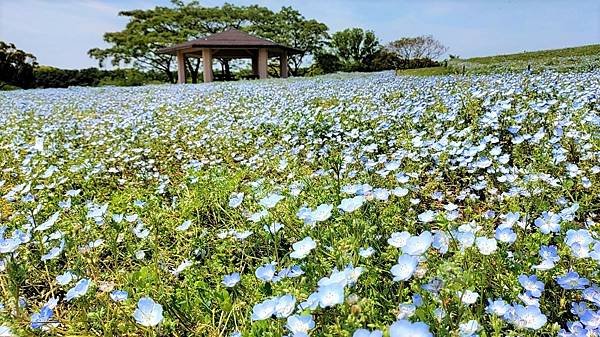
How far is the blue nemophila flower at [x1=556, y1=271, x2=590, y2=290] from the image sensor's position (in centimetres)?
132

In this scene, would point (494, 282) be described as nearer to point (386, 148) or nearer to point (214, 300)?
point (214, 300)

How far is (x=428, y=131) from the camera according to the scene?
349 cm

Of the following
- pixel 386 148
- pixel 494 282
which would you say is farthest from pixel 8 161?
pixel 494 282

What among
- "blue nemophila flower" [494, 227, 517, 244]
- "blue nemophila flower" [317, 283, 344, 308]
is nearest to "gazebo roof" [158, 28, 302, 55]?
"blue nemophila flower" [494, 227, 517, 244]

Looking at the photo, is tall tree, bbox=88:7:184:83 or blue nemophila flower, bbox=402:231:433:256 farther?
tall tree, bbox=88:7:184:83

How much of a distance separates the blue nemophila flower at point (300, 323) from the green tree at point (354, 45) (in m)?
37.1

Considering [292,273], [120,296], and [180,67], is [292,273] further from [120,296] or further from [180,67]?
[180,67]

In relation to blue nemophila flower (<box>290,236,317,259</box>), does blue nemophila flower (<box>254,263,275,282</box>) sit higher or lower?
lower

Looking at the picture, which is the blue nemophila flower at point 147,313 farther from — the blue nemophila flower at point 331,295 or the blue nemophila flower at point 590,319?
the blue nemophila flower at point 590,319

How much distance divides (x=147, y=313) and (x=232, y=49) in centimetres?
2526

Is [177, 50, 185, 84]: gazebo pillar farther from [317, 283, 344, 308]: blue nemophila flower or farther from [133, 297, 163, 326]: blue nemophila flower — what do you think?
[317, 283, 344, 308]: blue nemophila flower

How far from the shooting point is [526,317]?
1170 mm

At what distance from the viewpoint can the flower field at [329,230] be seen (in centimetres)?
126

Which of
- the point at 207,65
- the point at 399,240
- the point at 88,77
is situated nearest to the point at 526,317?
the point at 399,240
